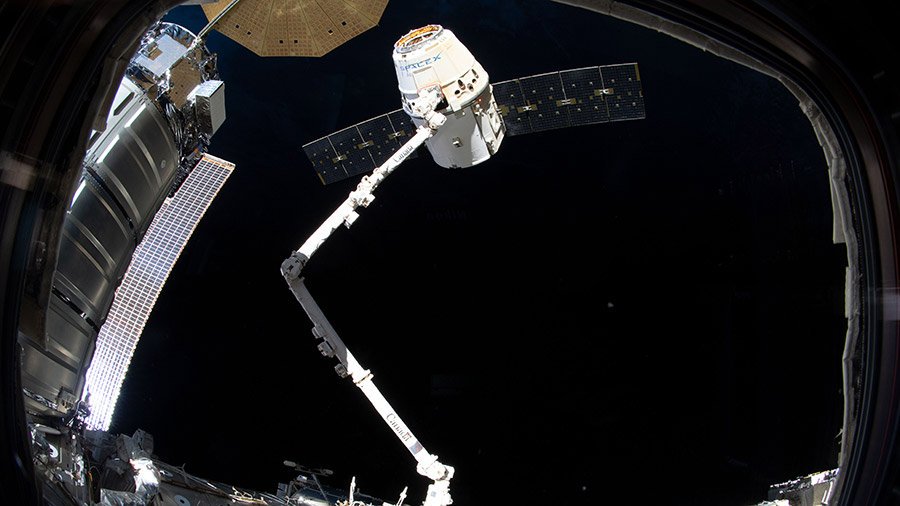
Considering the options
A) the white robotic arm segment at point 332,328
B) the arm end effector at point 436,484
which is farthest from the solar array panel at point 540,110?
the arm end effector at point 436,484

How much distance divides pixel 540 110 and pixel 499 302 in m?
3.71

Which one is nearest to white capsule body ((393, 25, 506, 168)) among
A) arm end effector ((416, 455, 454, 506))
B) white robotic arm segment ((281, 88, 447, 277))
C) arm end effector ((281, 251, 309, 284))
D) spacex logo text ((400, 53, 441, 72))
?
spacex logo text ((400, 53, 441, 72))

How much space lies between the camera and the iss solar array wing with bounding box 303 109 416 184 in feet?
41.4

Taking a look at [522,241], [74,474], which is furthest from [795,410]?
[74,474]

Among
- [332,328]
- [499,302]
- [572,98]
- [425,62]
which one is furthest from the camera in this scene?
[499,302]

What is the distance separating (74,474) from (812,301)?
10.2m

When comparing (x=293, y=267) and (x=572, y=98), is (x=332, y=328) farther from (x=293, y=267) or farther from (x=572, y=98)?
(x=572, y=98)

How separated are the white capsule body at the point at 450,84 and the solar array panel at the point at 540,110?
1057 mm

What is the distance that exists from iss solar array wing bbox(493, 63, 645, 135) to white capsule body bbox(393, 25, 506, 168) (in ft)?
3.26

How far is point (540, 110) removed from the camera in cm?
1252

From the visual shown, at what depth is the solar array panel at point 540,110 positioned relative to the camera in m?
12.1

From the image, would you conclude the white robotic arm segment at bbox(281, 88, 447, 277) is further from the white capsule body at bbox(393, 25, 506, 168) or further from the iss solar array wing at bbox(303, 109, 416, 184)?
the iss solar array wing at bbox(303, 109, 416, 184)

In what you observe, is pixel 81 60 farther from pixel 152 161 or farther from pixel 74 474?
pixel 152 161

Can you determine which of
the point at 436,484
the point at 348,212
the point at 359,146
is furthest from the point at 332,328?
Answer: the point at 359,146
